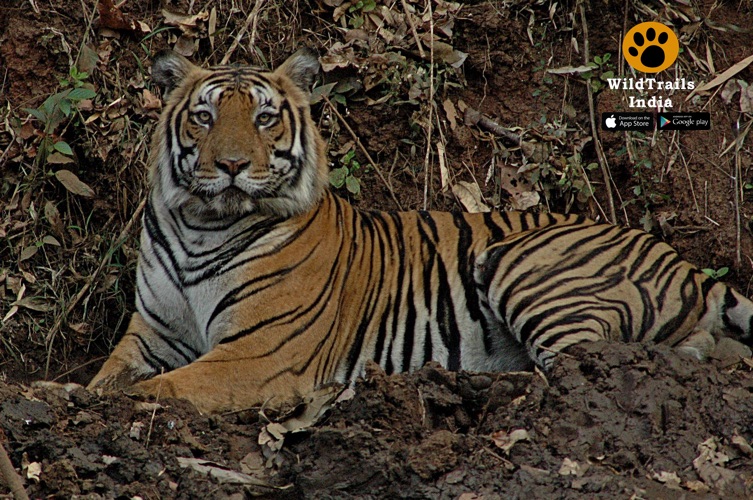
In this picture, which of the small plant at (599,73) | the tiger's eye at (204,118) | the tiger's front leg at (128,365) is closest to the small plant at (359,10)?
the small plant at (599,73)

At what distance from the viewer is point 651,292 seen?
524 centimetres

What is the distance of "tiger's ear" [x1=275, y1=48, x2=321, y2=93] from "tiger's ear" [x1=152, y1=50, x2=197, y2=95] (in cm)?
51

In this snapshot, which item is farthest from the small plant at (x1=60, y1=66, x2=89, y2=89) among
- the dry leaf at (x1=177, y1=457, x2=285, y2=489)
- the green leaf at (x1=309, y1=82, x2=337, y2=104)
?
the dry leaf at (x1=177, y1=457, x2=285, y2=489)

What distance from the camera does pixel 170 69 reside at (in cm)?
538

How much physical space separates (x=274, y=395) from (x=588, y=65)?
356cm

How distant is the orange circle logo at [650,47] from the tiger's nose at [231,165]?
333 centimetres

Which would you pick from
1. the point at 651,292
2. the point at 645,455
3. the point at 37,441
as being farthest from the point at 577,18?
the point at 37,441

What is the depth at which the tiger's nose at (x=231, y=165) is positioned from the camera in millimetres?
4895

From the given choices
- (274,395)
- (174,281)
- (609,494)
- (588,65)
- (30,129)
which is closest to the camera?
(609,494)

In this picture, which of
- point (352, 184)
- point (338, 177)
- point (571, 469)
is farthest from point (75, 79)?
point (571, 469)

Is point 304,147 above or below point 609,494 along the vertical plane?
above

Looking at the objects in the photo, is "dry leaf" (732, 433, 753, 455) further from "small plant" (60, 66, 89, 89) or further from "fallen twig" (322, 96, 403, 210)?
"small plant" (60, 66, 89, 89)

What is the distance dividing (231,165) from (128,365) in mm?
1284

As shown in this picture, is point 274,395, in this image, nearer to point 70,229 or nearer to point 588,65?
point 70,229
